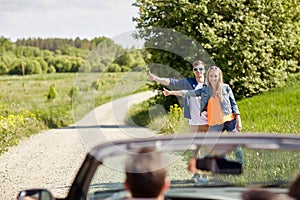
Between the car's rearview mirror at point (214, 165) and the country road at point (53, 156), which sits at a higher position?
the car's rearview mirror at point (214, 165)

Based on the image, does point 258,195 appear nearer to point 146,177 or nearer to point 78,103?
point 146,177

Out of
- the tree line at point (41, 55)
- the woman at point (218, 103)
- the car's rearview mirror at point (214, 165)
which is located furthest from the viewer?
the tree line at point (41, 55)

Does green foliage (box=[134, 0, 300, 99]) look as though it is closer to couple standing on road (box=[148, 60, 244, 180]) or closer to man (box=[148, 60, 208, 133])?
man (box=[148, 60, 208, 133])

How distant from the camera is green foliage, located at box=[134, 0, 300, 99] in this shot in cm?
2638

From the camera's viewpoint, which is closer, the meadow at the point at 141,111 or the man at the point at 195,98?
the man at the point at 195,98

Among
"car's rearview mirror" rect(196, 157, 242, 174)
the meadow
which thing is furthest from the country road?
"car's rearview mirror" rect(196, 157, 242, 174)

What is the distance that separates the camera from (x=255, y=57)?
2786 centimetres

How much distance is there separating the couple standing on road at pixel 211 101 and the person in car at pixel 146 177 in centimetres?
687

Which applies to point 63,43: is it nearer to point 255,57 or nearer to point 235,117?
point 255,57

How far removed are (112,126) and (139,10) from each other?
13.9 feet

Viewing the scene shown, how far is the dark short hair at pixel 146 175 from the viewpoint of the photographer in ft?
12.2

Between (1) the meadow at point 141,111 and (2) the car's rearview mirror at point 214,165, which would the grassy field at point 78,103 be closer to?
(1) the meadow at point 141,111

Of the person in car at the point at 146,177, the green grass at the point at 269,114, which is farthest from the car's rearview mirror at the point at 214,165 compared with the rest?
the green grass at the point at 269,114

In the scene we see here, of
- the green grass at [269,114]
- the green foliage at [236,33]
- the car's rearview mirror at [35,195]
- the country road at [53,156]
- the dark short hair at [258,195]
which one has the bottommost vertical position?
the country road at [53,156]
